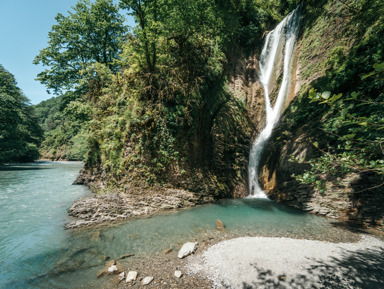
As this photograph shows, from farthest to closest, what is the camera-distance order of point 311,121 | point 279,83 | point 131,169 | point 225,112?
point 279,83
point 225,112
point 311,121
point 131,169

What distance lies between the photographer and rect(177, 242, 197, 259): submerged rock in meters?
4.76

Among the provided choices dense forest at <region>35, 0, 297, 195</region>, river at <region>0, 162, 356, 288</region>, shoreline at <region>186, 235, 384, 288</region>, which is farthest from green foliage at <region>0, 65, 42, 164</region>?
shoreline at <region>186, 235, 384, 288</region>

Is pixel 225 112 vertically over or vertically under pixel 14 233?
over

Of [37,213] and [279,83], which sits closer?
[37,213]

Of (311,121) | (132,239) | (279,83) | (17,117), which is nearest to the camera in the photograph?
(132,239)

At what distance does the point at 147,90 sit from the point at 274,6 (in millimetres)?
20653

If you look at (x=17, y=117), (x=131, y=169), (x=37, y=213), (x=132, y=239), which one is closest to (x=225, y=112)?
(x=131, y=169)

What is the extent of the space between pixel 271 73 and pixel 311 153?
1025cm

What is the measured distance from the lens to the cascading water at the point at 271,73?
38.0ft

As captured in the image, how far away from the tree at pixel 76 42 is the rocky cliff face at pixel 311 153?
14.7 metres

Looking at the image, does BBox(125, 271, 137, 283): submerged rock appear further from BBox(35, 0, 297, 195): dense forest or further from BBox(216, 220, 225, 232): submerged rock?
BBox(35, 0, 297, 195): dense forest

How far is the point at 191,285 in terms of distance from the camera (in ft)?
12.4

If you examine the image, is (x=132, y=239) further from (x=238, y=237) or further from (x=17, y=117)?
(x=17, y=117)

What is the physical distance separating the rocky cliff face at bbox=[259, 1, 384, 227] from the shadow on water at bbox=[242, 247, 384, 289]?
6.23 feet
